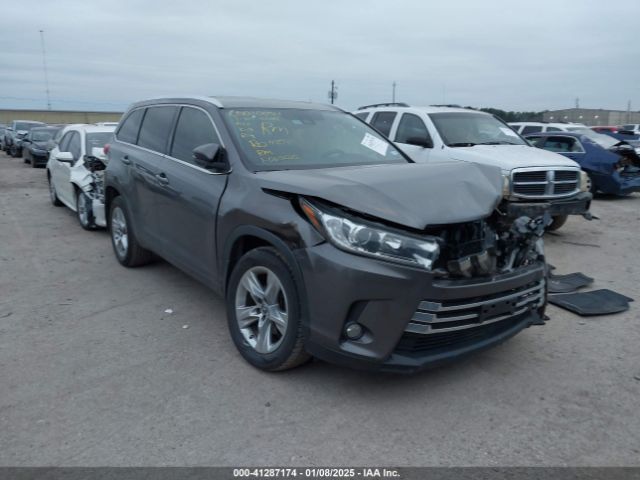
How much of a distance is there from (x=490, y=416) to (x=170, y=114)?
12.9 ft

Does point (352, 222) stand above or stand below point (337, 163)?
below

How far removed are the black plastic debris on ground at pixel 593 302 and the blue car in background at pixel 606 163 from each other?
25.2ft

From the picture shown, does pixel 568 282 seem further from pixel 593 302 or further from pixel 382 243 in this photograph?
pixel 382 243

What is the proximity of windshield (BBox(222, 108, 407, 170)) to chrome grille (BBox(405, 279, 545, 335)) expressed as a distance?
1.58 m

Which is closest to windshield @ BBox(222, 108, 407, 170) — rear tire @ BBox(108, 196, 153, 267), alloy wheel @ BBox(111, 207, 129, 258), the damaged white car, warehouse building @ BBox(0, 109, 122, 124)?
rear tire @ BBox(108, 196, 153, 267)

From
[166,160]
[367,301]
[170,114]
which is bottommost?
[367,301]

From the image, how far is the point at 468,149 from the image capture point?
7.99 m

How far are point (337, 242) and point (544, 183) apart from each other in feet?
18.0

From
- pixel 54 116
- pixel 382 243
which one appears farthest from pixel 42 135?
pixel 54 116

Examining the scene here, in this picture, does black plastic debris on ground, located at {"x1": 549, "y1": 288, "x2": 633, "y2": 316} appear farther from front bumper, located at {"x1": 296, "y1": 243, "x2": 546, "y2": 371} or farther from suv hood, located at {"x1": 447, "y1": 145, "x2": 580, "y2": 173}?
suv hood, located at {"x1": 447, "y1": 145, "x2": 580, "y2": 173}

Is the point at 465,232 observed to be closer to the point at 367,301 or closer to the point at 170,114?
the point at 367,301

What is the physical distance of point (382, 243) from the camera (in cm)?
302

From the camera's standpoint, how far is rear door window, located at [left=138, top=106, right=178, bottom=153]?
507cm

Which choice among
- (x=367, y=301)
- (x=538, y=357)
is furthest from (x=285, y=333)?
(x=538, y=357)
